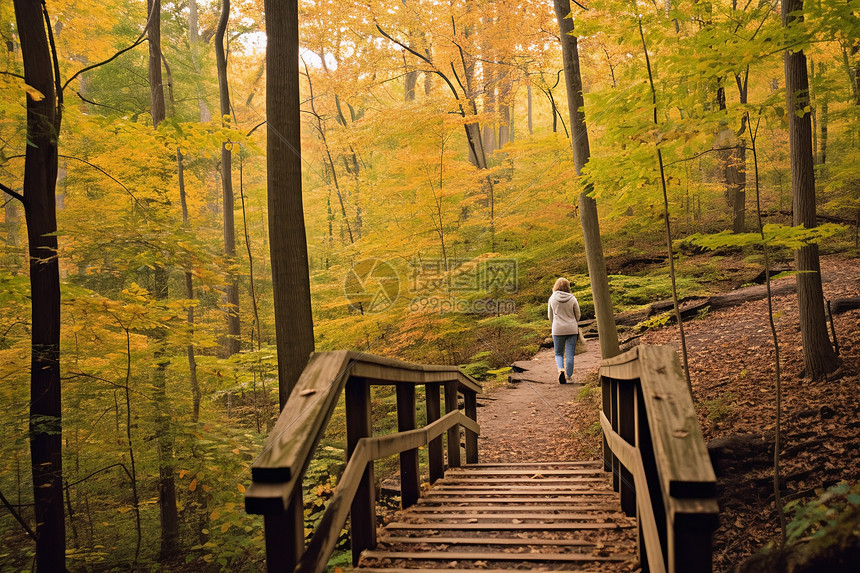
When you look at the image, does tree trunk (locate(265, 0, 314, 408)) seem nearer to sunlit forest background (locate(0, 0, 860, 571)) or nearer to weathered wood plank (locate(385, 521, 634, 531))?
sunlit forest background (locate(0, 0, 860, 571))

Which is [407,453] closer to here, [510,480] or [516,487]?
[516,487]

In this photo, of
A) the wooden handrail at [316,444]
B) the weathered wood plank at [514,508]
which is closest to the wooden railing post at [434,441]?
the wooden handrail at [316,444]

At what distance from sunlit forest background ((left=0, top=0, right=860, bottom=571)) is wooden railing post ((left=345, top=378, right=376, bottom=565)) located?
3327 mm

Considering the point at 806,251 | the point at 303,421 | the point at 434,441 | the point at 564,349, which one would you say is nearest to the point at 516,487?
the point at 434,441

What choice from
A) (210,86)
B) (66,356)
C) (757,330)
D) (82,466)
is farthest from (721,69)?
(210,86)

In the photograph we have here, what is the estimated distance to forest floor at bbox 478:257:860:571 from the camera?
14.9 feet

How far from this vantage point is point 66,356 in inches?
305

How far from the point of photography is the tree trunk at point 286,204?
5.54 meters

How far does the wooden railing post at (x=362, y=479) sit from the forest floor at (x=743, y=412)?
126 inches

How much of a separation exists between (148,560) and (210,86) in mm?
18633

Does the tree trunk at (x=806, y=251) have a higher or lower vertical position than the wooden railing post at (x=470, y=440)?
higher

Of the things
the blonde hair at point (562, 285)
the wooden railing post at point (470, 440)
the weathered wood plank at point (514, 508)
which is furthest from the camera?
the blonde hair at point (562, 285)

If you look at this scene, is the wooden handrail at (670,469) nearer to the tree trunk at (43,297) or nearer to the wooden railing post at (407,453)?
the wooden railing post at (407,453)

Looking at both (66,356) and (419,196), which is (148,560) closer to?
(66,356)
